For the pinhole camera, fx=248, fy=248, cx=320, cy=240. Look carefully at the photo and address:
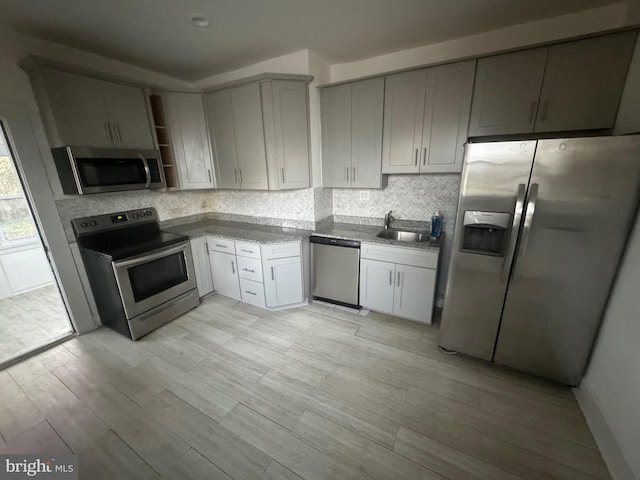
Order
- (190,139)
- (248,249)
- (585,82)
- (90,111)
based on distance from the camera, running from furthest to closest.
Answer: (190,139) < (248,249) < (90,111) < (585,82)

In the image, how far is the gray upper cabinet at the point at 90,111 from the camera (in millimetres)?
2074

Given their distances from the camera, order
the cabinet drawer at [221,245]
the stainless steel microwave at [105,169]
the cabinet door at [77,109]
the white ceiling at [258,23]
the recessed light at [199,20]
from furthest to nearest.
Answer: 1. the cabinet drawer at [221,245]
2. the stainless steel microwave at [105,169]
3. the cabinet door at [77,109]
4. the recessed light at [199,20]
5. the white ceiling at [258,23]

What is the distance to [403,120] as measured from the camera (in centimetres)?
241

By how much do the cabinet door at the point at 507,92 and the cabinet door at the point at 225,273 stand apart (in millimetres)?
2887

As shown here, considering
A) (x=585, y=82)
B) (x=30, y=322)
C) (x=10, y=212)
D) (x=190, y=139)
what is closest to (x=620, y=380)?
(x=585, y=82)

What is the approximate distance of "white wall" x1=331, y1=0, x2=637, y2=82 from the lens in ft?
6.25

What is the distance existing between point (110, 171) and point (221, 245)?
1277 mm

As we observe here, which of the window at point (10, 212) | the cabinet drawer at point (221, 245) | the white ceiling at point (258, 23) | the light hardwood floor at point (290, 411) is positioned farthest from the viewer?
the window at point (10, 212)

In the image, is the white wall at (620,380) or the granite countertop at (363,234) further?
the granite countertop at (363,234)

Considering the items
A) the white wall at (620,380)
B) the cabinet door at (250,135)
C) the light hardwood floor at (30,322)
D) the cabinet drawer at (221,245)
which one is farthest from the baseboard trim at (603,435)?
the light hardwood floor at (30,322)

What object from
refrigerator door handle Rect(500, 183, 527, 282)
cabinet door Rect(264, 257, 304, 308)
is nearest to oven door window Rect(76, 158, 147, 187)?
cabinet door Rect(264, 257, 304, 308)

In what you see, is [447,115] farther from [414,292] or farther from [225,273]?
[225,273]

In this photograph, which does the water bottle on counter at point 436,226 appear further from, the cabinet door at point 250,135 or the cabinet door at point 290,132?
the cabinet door at point 250,135

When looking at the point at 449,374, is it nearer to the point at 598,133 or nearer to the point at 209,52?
the point at 598,133
